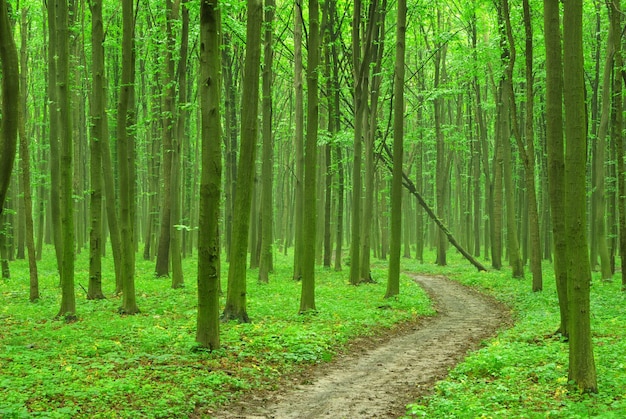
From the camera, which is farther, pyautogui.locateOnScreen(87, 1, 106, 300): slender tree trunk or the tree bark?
the tree bark

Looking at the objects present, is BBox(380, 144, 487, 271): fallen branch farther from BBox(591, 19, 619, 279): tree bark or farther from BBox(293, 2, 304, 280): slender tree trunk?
BBox(591, 19, 619, 279): tree bark

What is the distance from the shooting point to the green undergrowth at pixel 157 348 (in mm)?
6688

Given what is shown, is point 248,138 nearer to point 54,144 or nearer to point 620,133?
point 54,144

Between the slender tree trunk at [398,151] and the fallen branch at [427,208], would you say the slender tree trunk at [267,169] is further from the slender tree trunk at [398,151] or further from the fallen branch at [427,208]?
the fallen branch at [427,208]

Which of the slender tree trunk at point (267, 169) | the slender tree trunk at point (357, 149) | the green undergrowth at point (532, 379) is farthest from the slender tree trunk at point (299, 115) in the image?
the green undergrowth at point (532, 379)

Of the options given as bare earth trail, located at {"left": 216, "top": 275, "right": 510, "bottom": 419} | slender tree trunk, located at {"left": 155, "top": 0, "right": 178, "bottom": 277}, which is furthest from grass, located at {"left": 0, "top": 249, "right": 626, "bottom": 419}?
slender tree trunk, located at {"left": 155, "top": 0, "right": 178, "bottom": 277}

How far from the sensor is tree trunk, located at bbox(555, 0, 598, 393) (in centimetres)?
694

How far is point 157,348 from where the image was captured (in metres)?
9.45

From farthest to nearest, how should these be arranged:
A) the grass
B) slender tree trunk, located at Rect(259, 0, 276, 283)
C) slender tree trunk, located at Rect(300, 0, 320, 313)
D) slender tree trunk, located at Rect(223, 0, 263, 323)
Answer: slender tree trunk, located at Rect(259, 0, 276, 283), slender tree trunk, located at Rect(300, 0, 320, 313), slender tree trunk, located at Rect(223, 0, 263, 323), the grass

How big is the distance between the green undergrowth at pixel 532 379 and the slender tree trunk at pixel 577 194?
1.72 ft

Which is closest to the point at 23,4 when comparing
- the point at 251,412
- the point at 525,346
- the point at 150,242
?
the point at 150,242

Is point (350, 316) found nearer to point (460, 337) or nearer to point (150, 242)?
point (460, 337)

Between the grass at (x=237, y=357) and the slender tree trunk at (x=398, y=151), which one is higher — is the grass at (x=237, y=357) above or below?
below

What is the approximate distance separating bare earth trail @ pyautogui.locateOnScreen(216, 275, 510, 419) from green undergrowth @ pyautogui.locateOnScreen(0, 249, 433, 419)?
0.50m
